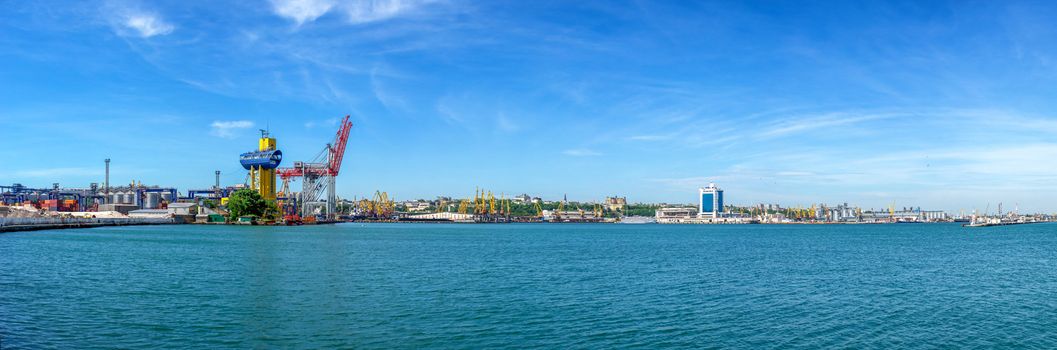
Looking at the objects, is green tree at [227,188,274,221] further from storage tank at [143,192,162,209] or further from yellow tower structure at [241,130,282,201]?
storage tank at [143,192,162,209]

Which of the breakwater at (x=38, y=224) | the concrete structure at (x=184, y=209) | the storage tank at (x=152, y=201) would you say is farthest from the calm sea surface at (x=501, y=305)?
the storage tank at (x=152, y=201)

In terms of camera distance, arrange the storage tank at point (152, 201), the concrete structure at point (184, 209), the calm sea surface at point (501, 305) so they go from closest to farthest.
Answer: the calm sea surface at point (501, 305)
the concrete structure at point (184, 209)
the storage tank at point (152, 201)

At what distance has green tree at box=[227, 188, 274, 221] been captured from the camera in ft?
406

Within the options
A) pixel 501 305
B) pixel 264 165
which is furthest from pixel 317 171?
pixel 501 305

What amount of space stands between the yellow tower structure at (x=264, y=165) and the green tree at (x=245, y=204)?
6.08 m

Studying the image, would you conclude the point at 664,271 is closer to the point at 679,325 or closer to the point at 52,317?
the point at 679,325

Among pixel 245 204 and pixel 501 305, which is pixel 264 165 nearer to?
pixel 245 204

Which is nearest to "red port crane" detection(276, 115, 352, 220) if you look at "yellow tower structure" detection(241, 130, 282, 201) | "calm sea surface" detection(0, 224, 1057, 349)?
"yellow tower structure" detection(241, 130, 282, 201)

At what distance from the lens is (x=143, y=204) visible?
630ft

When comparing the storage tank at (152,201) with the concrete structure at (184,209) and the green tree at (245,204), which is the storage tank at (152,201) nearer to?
the concrete structure at (184,209)

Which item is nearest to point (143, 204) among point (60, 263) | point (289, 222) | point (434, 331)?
point (289, 222)

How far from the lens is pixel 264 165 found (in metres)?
131

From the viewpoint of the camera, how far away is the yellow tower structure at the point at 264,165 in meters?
129

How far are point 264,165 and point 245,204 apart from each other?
34.5 ft
